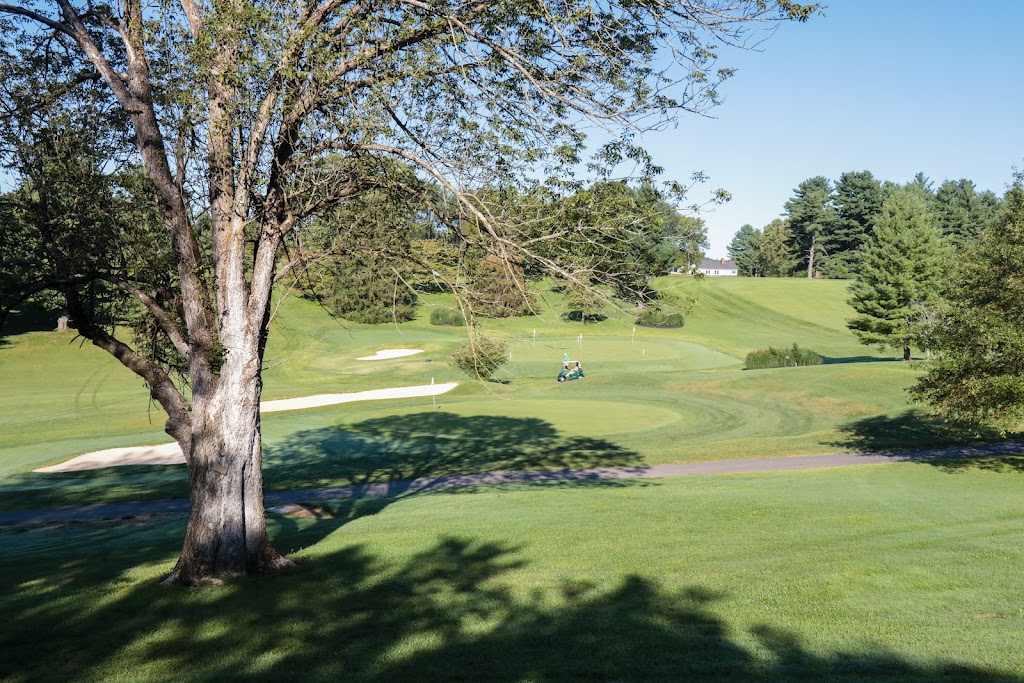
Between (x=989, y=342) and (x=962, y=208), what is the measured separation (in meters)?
124

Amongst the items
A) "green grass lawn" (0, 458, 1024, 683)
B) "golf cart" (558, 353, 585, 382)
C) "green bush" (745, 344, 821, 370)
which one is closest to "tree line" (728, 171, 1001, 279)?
"green bush" (745, 344, 821, 370)

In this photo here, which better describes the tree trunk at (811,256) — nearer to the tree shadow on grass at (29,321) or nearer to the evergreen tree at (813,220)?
the evergreen tree at (813,220)

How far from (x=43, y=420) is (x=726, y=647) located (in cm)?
3201

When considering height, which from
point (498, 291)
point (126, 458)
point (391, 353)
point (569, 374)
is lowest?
point (126, 458)

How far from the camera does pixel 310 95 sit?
9781 millimetres

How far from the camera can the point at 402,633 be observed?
7.32 meters

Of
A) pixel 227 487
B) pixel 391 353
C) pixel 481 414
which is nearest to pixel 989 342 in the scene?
pixel 227 487

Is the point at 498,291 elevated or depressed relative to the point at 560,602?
elevated

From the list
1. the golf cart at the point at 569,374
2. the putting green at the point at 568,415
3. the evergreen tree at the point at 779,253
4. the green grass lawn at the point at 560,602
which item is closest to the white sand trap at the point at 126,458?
the putting green at the point at 568,415

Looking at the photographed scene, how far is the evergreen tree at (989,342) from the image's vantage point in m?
17.4

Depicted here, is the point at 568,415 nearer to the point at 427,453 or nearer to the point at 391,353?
the point at 427,453

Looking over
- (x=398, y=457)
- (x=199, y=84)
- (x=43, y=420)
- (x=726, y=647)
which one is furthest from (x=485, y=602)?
(x=43, y=420)

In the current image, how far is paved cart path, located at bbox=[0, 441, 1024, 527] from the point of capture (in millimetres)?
16922

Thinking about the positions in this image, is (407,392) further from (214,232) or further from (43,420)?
(214,232)
